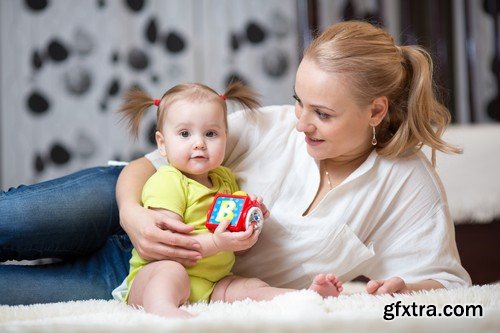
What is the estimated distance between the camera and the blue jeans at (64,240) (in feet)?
5.46

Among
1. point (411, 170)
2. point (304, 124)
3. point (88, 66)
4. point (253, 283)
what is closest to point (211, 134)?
point (304, 124)

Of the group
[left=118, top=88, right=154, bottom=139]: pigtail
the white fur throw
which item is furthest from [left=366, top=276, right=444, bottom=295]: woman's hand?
the white fur throw

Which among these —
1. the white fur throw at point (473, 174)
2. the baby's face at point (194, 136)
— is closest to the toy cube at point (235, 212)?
the baby's face at point (194, 136)

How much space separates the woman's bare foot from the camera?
1.35 metres

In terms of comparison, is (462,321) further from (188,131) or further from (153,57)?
(153,57)

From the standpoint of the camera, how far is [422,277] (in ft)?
5.13

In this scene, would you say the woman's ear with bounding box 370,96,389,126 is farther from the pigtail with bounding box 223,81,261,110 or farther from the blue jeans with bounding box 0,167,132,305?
the blue jeans with bounding box 0,167,132,305

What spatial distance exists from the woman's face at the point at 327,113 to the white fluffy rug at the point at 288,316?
364mm

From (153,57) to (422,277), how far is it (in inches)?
93.2

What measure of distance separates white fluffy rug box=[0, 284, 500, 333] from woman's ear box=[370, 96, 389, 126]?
1.42 ft

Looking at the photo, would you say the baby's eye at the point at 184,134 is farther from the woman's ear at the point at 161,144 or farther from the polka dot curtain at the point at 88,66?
the polka dot curtain at the point at 88,66

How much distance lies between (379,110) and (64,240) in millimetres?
829

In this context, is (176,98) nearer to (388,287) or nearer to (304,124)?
(304,124)

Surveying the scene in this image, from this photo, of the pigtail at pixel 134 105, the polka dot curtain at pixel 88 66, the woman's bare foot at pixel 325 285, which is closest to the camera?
the woman's bare foot at pixel 325 285
